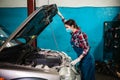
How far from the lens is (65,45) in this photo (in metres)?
6.63

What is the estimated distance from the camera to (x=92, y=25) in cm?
645

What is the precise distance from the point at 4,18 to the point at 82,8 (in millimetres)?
2599

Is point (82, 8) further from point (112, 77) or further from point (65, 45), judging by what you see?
point (112, 77)

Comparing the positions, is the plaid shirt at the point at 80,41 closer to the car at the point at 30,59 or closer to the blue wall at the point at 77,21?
the car at the point at 30,59

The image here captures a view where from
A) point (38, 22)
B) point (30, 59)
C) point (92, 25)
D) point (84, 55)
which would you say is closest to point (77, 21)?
point (92, 25)

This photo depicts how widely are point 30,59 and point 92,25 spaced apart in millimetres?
3429

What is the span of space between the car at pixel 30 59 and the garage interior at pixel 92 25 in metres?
2.52

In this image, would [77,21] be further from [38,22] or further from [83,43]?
[38,22]

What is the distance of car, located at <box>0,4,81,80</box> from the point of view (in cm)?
264

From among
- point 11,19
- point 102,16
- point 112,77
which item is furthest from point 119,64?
point 11,19

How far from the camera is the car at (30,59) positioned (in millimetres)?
2639

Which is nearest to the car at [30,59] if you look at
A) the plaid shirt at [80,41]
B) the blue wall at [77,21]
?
the plaid shirt at [80,41]

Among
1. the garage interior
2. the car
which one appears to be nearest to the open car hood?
the car

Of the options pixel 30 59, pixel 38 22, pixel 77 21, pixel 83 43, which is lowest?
pixel 30 59
